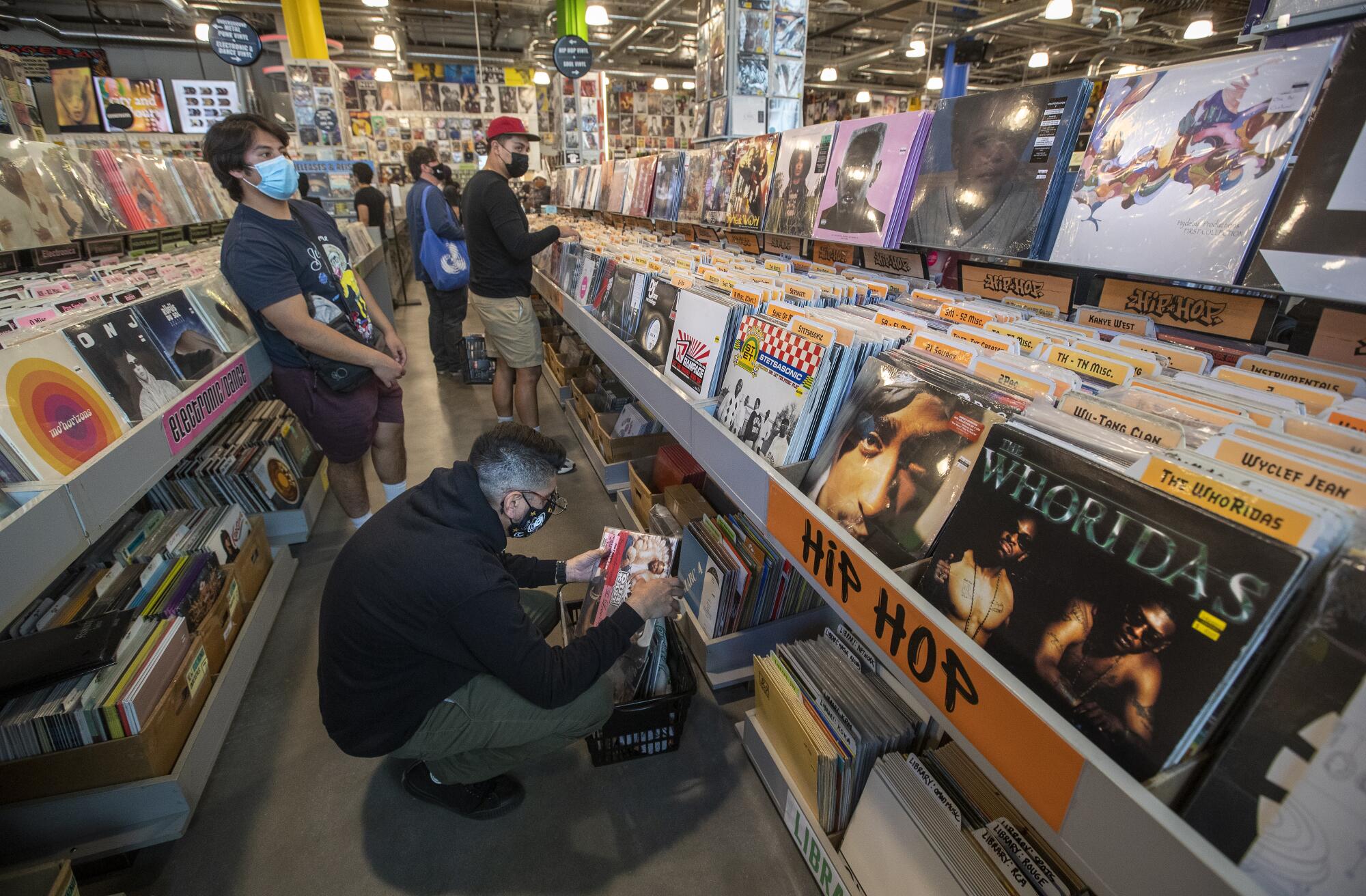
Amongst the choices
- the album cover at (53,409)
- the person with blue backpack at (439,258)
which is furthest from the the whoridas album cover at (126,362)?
the person with blue backpack at (439,258)

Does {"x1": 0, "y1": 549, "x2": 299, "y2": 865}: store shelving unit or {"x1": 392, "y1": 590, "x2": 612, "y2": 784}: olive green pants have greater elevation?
{"x1": 392, "y1": 590, "x2": 612, "y2": 784}: olive green pants

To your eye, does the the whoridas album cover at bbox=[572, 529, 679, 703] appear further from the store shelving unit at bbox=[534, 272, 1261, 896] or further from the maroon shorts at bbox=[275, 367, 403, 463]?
the maroon shorts at bbox=[275, 367, 403, 463]

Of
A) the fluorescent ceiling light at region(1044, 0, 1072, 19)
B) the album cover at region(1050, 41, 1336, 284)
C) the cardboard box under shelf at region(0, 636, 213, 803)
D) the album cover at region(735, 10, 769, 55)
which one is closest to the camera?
the album cover at region(1050, 41, 1336, 284)

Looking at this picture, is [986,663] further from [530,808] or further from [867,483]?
[530,808]

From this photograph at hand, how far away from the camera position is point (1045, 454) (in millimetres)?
837

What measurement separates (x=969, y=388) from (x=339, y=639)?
1574 millimetres

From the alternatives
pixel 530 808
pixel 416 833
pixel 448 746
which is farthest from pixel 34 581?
pixel 530 808

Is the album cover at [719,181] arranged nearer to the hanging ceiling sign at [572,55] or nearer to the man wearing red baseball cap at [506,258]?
the man wearing red baseball cap at [506,258]

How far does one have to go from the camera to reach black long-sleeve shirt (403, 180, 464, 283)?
4629 mm

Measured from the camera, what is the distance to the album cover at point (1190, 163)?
1.07 metres

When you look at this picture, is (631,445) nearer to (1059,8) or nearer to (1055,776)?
(1055,776)

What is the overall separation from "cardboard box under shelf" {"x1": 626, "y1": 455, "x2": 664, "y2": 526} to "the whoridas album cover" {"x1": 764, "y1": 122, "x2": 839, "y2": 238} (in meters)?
1.28

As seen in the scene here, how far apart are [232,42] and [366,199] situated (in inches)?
71.4

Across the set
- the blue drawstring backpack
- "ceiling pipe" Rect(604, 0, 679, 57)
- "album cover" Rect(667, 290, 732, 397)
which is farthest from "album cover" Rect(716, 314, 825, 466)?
"ceiling pipe" Rect(604, 0, 679, 57)
